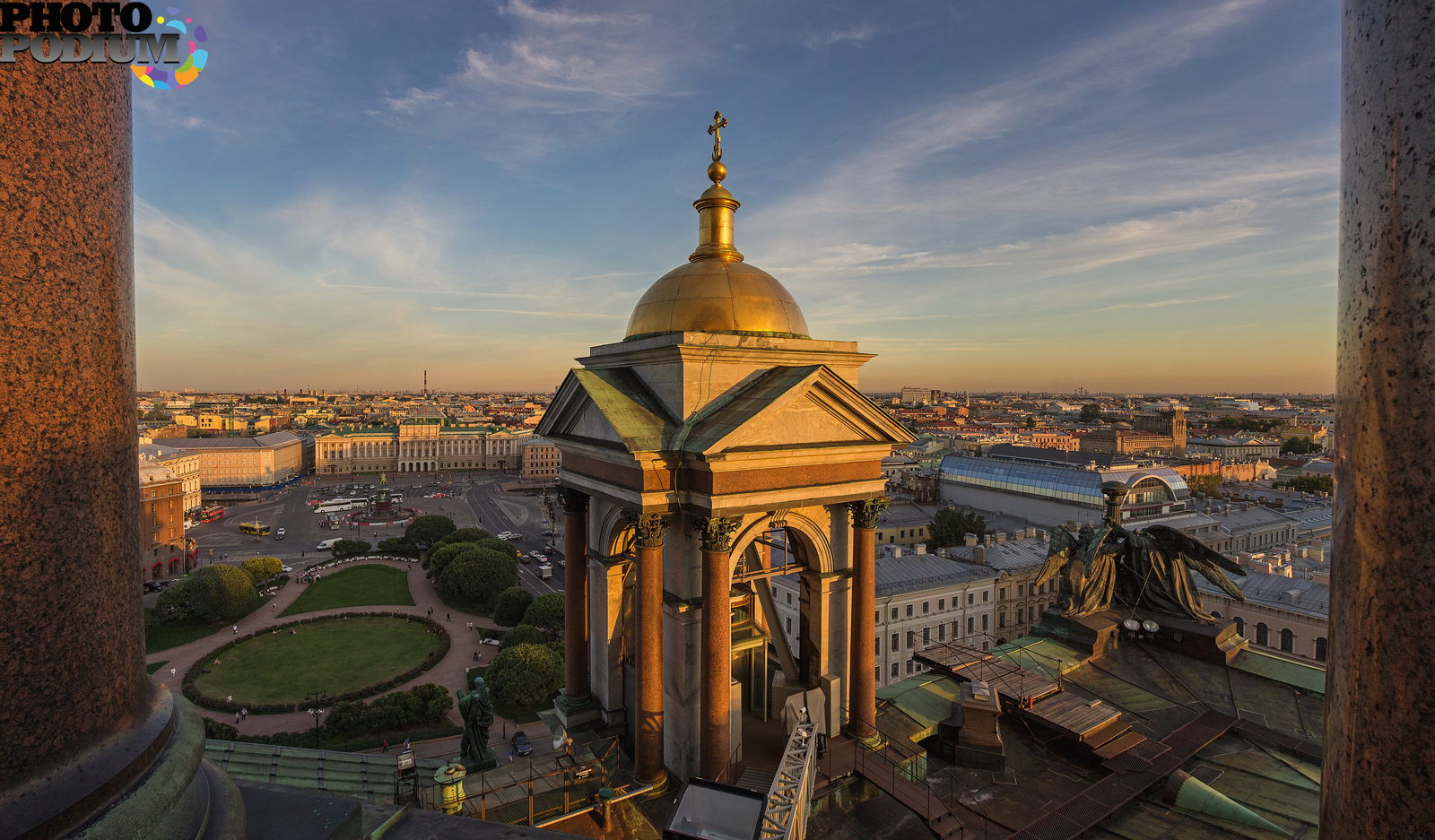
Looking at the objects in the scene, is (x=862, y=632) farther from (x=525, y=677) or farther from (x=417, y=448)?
(x=417, y=448)

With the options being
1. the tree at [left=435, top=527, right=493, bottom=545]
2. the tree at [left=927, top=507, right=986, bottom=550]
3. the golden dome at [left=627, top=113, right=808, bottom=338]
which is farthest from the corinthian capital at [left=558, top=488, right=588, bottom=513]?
the tree at [left=435, top=527, right=493, bottom=545]

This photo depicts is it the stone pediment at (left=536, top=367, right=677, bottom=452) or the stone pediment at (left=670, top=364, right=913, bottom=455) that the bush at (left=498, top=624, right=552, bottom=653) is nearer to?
the stone pediment at (left=536, top=367, right=677, bottom=452)

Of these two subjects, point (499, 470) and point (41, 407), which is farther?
point (499, 470)

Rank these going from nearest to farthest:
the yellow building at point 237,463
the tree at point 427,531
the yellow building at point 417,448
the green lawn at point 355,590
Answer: the green lawn at point 355,590 < the tree at point 427,531 < the yellow building at point 237,463 < the yellow building at point 417,448

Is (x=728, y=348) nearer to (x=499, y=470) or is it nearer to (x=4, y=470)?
(x=4, y=470)

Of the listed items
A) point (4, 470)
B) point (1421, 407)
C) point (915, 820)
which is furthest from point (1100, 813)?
point (4, 470)

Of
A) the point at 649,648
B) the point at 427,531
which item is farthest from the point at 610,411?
the point at 427,531

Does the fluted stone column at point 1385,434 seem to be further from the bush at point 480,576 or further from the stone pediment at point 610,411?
the bush at point 480,576

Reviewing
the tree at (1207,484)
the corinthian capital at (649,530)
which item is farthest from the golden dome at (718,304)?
the tree at (1207,484)
